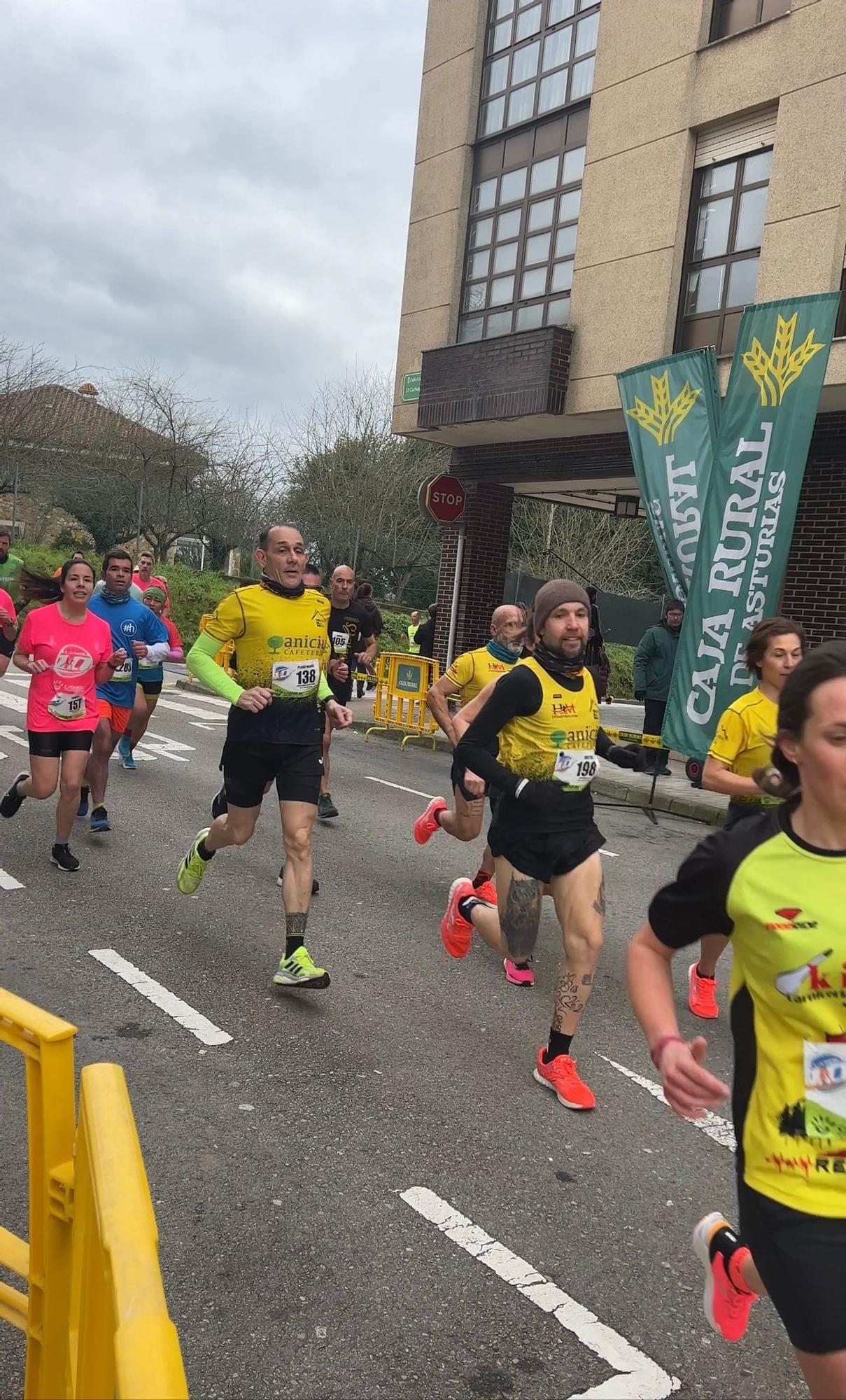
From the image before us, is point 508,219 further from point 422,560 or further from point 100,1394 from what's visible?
point 422,560

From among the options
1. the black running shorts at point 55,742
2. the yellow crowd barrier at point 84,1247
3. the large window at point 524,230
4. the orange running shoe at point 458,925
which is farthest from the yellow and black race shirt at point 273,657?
the large window at point 524,230

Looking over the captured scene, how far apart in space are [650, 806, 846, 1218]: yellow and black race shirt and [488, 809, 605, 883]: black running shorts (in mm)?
2339

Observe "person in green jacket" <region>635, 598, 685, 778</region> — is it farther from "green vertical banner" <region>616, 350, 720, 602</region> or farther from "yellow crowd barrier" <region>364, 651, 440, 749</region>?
"yellow crowd barrier" <region>364, 651, 440, 749</region>

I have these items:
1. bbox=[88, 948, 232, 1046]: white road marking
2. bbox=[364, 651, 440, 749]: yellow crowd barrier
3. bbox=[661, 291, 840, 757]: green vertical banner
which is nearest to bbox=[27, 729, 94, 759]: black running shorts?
bbox=[88, 948, 232, 1046]: white road marking

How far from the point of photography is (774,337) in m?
10.2

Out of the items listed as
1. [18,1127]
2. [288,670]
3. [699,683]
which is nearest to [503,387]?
[699,683]

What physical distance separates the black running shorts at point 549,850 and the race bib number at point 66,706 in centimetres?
329

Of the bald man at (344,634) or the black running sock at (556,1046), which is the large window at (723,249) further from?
the black running sock at (556,1046)

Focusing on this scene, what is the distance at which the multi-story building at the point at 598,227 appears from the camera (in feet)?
39.0

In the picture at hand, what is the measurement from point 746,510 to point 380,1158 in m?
8.31

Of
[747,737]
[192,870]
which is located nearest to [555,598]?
[747,737]

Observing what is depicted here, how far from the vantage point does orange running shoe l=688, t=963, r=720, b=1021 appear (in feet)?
17.0

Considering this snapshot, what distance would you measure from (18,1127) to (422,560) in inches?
1266

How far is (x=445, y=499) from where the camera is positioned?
56.6 feet
